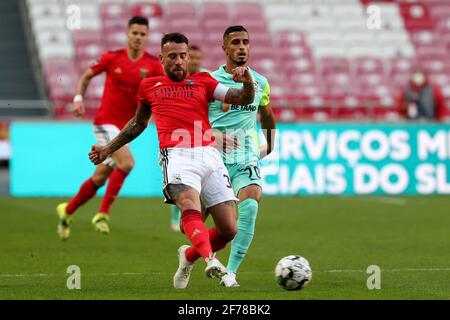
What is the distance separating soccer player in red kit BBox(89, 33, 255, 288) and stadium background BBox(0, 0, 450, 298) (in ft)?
11.0

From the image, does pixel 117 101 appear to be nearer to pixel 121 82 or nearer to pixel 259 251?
pixel 121 82

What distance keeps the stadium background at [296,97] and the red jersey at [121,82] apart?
166cm

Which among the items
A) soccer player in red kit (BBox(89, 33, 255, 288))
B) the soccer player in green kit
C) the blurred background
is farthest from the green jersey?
the blurred background

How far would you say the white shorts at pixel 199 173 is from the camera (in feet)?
27.2

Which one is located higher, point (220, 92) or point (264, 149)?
point (220, 92)

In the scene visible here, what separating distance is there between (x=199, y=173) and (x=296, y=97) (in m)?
16.3

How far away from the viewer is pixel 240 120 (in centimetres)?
932

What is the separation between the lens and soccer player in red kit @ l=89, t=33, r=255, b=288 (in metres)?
8.31

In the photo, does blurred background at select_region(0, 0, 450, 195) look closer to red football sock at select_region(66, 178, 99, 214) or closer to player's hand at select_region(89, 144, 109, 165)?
red football sock at select_region(66, 178, 99, 214)

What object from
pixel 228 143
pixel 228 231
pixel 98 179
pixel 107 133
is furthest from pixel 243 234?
pixel 107 133

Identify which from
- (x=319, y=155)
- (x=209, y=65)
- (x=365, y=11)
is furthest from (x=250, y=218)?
(x=365, y=11)

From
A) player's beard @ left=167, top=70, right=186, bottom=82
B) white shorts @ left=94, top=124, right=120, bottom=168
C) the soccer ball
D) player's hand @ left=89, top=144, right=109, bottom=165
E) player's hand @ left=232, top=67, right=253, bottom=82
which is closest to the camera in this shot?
player's hand @ left=232, top=67, right=253, bottom=82

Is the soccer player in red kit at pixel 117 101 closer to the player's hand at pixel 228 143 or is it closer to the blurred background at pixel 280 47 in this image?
the player's hand at pixel 228 143

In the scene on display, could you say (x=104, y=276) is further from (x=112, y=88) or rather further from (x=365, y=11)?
(x=365, y=11)
